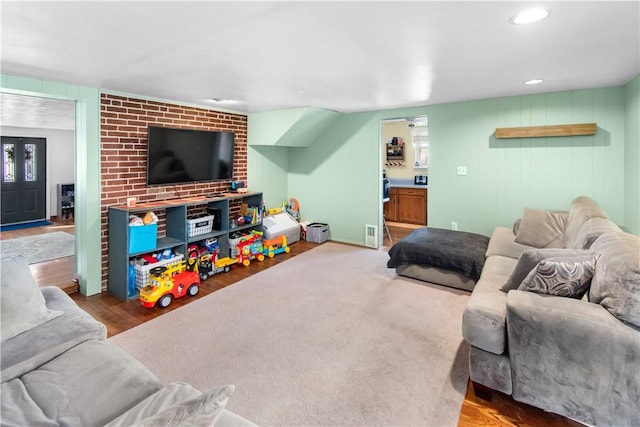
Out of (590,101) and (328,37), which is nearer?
(328,37)

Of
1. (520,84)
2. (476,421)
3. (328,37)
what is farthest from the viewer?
(520,84)

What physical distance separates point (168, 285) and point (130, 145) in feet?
5.46

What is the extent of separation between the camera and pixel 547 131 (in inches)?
148

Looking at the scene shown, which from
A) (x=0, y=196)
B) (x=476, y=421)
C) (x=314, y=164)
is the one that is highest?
(x=314, y=164)

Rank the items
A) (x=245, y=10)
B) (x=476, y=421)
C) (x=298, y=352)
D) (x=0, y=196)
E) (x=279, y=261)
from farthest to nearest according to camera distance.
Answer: (x=0, y=196), (x=279, y=261), (x=298, y=352), (x=476, y=421), (x=245, y=10)

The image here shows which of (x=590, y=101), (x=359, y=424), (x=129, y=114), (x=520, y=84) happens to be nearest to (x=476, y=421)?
(x=359, y=424)

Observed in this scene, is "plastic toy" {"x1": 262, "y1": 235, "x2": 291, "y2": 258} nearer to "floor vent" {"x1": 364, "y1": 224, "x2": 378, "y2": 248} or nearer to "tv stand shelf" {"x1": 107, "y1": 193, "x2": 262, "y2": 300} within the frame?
"tv stand shelf" {"x1": 107, "y1": 193, "x2": 262, "y2": 300}

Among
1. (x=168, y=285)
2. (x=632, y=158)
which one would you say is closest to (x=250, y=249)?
(x=168, y=285)

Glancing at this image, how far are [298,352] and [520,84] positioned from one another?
3260 mm

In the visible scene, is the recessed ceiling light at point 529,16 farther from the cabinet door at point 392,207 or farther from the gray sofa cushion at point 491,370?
the cabinet door at point 392,207

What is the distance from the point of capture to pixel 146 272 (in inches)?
135

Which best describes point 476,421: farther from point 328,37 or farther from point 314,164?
point 314,164

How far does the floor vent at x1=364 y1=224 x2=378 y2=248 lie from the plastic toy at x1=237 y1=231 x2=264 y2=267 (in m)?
1.63

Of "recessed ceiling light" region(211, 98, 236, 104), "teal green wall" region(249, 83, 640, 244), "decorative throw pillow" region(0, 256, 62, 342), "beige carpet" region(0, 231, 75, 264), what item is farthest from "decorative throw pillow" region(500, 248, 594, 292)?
"beige carpet" region(0, 231, 75, 264)
